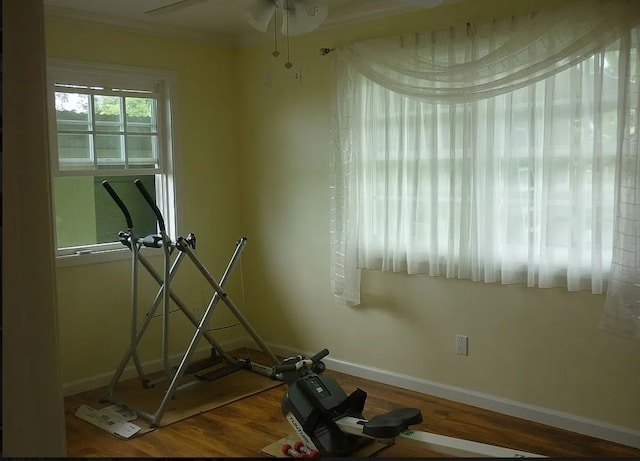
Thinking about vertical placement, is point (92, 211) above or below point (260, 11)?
below

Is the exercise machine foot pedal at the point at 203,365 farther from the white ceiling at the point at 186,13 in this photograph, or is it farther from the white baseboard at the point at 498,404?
the white ceiling at the point at 186,13

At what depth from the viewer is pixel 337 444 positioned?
3262 mm

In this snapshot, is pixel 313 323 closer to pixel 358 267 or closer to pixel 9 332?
pixel 358 267

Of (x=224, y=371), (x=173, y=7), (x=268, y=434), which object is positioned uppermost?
(x=173, y=7)

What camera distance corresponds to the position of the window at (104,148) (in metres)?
4.26

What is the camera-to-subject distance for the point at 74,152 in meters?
4.32

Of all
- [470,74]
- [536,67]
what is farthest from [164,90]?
[536,67]

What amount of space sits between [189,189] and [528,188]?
2464 mm

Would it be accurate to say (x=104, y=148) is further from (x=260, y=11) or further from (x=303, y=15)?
(x=303, y=15)

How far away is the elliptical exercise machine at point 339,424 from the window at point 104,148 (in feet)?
5.77

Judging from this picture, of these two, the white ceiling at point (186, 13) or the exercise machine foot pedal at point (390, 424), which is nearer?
the exercise machine foot pedal at point (390, 424)

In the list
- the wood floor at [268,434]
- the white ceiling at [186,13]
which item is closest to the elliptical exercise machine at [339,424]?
the wood floor at [268,434]

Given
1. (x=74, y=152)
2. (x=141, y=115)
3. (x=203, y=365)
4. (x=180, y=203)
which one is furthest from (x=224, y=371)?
(x=141, y=115)

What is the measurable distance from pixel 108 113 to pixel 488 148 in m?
2.51
